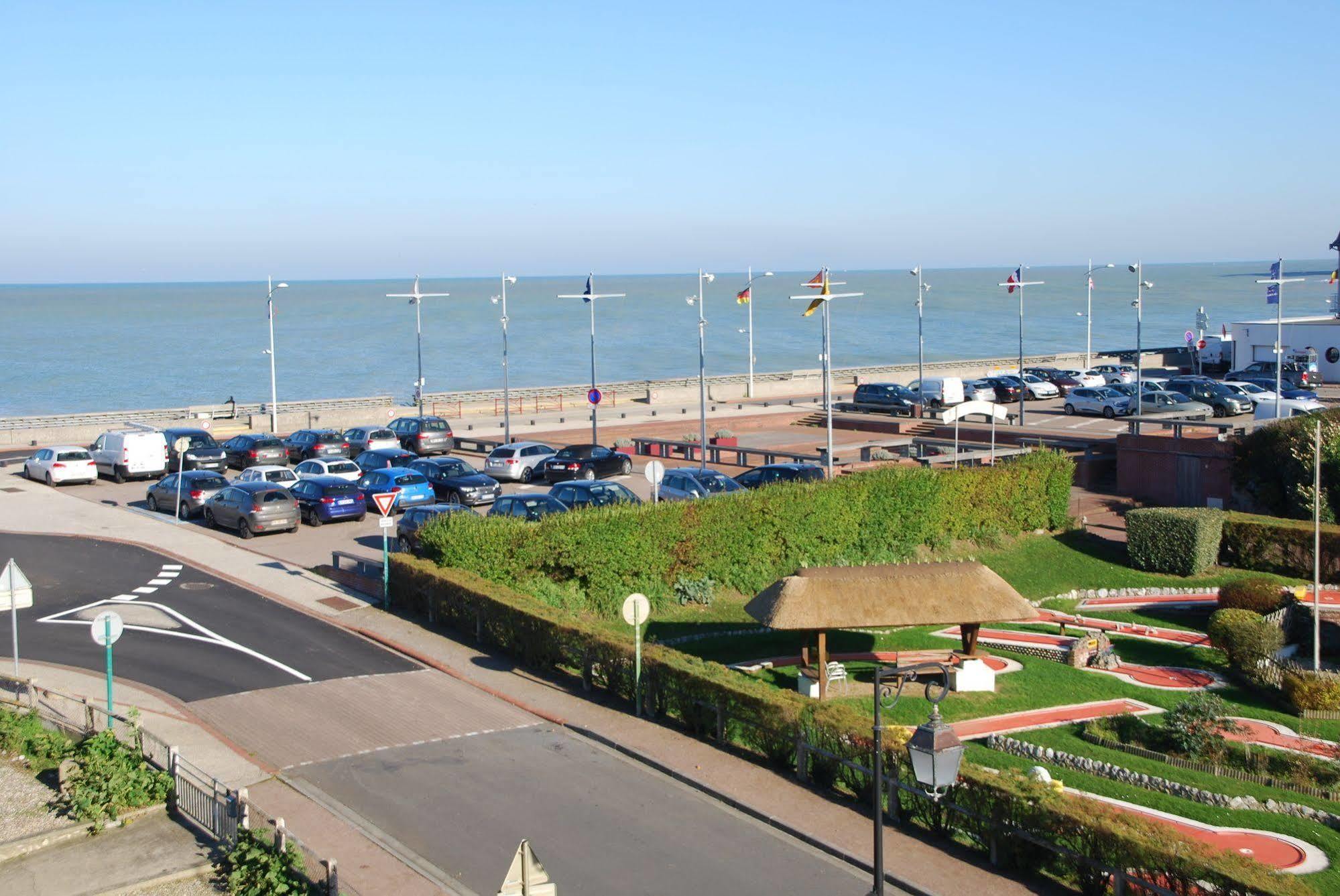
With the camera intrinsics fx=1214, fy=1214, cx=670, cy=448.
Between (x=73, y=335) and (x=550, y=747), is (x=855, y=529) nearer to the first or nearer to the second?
(x=550, y=747)

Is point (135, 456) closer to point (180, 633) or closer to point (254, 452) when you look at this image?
point (254, 452)

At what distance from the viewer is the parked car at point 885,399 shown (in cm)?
5322

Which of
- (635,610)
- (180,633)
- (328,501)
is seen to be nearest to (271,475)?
(328,501)

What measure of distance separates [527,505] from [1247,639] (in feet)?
48.9

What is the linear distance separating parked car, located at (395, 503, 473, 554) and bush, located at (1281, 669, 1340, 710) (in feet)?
52.6

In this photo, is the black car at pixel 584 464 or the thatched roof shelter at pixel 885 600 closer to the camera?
the thatched roof shelter at pixel 885 600

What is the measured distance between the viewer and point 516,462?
3850 centimetres

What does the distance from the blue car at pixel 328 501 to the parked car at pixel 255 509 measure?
664 millimetres

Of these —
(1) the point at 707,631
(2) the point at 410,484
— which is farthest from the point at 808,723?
(2) the point at 410,484

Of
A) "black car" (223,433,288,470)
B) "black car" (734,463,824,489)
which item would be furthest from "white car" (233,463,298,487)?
"black car" (734,463,824,489)

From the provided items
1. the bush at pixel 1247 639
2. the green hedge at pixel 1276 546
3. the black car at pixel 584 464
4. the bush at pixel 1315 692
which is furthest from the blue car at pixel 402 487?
the bush at pixel 1315 692

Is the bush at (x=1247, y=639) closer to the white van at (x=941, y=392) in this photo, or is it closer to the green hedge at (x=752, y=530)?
the green hedge at (x=752, y=530)

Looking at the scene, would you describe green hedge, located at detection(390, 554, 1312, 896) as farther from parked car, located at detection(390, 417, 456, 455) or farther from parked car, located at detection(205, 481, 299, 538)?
parked car, located at detection(390, 417, 456, 455)

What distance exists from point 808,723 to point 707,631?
8982 millimetres
